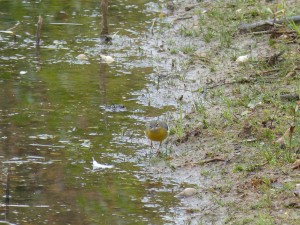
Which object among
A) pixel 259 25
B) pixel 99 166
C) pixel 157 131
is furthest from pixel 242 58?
pixel 99 166

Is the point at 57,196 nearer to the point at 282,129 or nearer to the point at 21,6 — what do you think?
the point at 282,129

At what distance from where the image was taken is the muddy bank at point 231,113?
5625mm

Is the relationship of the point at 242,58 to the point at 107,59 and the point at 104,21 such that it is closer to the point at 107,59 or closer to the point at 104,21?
the point at 107,59

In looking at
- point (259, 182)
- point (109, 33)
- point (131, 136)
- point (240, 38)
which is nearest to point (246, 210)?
point (259, 182)

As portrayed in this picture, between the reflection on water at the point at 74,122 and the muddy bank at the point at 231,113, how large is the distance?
0.90 feet

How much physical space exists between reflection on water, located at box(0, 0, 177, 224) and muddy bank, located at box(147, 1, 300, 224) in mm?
275

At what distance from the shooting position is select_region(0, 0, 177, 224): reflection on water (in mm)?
5672

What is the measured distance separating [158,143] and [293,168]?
1464 mm

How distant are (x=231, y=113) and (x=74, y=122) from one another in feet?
4.81

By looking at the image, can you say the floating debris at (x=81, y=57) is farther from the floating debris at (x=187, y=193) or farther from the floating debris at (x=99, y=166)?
the floating debris at (x=187, y=193)

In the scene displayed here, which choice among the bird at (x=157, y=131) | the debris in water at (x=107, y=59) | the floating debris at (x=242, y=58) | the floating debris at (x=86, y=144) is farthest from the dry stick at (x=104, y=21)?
the bird at (x=157, y=131)

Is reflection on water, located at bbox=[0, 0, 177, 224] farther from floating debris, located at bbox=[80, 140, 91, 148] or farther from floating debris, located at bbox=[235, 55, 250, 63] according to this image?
floating debris, located at bbox=[235, 55, 250, 63]

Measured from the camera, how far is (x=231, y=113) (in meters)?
7.28

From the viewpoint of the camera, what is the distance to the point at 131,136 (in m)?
7.11
